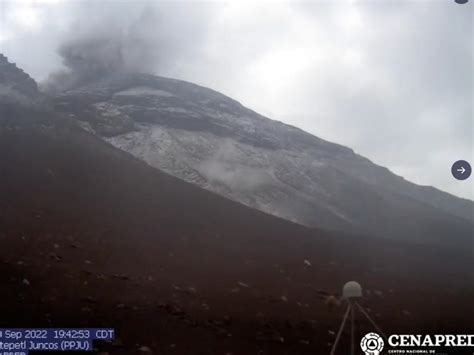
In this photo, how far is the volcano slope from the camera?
47.9 feet

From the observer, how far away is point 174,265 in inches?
885

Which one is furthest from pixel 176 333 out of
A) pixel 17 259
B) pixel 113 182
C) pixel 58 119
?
pixel 58 119

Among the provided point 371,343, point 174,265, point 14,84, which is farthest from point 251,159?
point 371,343

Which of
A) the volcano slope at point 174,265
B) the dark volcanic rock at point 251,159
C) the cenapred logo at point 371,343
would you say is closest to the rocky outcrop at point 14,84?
the dark volcanic rock at point 251,159

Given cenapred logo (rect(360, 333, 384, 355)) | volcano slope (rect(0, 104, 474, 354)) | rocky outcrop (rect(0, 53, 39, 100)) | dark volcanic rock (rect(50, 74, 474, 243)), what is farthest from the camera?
dark volcanic rock (rect(50, 74, 474, 243))

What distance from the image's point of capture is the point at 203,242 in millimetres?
→ 28297

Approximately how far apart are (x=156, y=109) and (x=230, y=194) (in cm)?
2534

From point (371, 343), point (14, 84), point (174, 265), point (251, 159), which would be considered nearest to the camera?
point (371, 343)

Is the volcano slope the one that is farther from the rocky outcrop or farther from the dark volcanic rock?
the dark volcanic rock

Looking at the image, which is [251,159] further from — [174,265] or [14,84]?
[174,265]

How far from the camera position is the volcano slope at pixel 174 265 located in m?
14.6

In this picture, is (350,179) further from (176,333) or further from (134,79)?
(176,333)

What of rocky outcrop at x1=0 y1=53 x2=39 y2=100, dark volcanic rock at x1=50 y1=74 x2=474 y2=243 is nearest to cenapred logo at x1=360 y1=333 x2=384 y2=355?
dark volcanic rock at x1=50 y1=74 x2=474 y2=243

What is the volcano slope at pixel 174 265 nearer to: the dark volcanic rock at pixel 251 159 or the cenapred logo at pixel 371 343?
the cenapred logo at pixel 371 343
